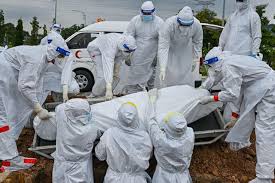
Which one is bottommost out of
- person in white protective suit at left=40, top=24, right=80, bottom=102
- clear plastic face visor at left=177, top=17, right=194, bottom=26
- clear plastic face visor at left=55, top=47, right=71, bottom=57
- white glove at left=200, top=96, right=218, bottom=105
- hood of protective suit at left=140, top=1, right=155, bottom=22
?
white glove at left=200, top=96, right=218, bottom=105

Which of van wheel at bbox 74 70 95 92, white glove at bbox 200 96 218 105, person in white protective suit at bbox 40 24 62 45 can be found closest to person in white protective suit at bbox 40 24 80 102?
person in white protective suit at bbox 40 24 62 45

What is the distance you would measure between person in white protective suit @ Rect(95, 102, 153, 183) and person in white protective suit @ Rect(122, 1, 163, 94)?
7.05 feet

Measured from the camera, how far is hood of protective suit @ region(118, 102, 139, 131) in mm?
3540

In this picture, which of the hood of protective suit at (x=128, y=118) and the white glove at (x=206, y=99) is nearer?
the hood of protective suit at (x=128, y=118)

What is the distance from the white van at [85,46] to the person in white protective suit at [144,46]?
9.05 ft

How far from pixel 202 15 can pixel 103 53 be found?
13308 mm

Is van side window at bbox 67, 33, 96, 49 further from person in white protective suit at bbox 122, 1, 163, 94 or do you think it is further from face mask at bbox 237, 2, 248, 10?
face mask at bbox 237, 2, 248, 10

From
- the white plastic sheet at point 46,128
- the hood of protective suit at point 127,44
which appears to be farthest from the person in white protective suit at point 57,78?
the hood of protective suit at point 127,44

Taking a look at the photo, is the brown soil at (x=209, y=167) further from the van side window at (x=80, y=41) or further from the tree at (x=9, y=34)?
the tree at (x=9, y=34)

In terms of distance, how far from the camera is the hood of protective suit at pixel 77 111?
3645 mm

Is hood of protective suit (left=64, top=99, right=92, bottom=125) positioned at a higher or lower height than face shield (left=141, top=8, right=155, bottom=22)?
lower

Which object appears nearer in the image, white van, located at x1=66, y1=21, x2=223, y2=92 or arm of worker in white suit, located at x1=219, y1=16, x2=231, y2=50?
arm of worker in white suit, located at x1=219, y1=16, x2=231, y2=50

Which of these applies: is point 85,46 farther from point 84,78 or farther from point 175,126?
point 175,126

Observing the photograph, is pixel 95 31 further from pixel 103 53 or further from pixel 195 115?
pixel 195 115
